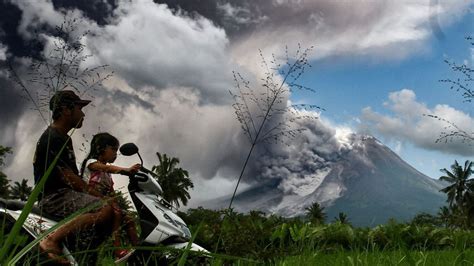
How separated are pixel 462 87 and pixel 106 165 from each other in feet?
10.4

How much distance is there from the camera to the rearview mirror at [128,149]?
422cm

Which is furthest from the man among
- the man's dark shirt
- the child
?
the child

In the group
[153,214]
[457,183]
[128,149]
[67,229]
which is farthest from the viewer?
[457,183]

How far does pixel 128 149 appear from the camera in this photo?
13.9 feet

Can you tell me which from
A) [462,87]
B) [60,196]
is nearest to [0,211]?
[60,196]

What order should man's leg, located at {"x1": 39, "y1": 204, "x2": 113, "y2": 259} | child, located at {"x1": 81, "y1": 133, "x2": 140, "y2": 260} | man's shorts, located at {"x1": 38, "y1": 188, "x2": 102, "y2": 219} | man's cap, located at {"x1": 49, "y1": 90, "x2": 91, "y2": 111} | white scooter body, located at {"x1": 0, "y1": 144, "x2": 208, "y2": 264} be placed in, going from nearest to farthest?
man's cap, located at {"x1": 49, "y1": 90, "x2": 91, "y2": 111}
man's leg, located at {"x1": 39, "y1": 204, "x2": 113, "y2": 259}
man's shorts, located at {"x1": 38, "y1": 188, "x2": 102, "y2": 219}
child, located at {"x1": 81, "y1": 133, "x2": 140, "y2": 260}
white scooter body, located at {"x1": 0, "y1": 144, "x2": 208, "y2": 264}

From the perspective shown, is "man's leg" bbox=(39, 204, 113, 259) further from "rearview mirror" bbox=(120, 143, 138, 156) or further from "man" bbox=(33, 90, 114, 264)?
"rearview mirror" bbox=(120, 143, 138, 156)

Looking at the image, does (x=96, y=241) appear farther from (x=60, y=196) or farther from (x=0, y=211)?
(x=0, y=211)

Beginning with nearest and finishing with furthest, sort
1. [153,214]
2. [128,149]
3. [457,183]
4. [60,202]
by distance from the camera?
[60,202] < [128,149] < [153,214] < [457,183]

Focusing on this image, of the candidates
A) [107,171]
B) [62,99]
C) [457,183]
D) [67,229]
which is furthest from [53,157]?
[457,183]

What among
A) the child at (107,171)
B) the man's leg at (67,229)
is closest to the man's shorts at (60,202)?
the man's leg at (67,229)

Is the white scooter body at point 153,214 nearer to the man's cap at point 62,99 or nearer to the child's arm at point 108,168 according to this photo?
the child's arm at point 108,168

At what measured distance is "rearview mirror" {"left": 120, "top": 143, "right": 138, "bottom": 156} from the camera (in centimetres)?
422

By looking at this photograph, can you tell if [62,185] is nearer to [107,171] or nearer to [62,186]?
[62,186]
